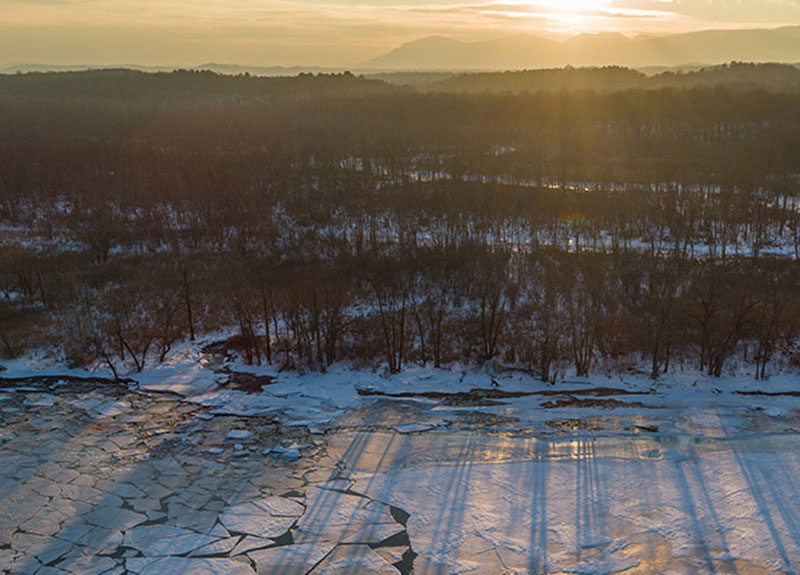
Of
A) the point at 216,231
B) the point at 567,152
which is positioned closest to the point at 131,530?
the point at 216,231

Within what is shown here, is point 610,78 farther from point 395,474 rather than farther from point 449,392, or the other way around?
point 395,474

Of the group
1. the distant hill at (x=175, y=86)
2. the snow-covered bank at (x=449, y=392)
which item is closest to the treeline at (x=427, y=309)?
the snow-covered bank at (x=449, y=392)

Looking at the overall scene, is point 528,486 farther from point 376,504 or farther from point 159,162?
point 159,162

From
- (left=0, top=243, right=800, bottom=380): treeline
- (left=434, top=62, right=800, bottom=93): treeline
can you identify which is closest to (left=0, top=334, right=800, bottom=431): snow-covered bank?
(left=0, top=243, right=800, bottom=380): treeline

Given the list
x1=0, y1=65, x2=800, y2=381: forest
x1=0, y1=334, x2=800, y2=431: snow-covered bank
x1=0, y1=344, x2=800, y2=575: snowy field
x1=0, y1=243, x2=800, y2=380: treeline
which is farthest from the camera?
x1=0, y1=65, x2=800, y2=381: forest

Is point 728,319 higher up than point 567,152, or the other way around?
point 567,152

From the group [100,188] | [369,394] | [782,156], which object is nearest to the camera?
[369,394]

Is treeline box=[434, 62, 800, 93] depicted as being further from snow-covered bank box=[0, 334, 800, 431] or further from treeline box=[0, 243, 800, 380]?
snow-covered bank box=[0, 334, 800, 431]
